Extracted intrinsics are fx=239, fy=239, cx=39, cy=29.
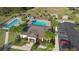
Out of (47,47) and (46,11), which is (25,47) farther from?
(46,11)

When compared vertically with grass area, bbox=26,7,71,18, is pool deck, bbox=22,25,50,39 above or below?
below

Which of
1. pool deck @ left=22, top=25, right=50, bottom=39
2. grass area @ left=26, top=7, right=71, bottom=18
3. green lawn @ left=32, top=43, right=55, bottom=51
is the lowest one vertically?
green lawn @ left=32, top=43, right=55, bottom=51

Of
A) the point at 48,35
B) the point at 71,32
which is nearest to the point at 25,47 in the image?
the point at 48,35

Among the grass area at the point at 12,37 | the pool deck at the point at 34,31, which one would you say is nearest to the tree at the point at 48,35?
the pool deck at the point at 34,31

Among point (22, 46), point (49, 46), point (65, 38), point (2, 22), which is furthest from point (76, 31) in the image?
point (2, 22)

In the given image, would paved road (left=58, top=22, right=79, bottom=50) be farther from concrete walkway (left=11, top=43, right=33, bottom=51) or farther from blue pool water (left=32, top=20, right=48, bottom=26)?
concrete walkway (left=11, top=43, right=33, bottom=51)

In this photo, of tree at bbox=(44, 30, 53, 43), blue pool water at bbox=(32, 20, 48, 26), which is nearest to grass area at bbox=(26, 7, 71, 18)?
blue pool water at bbox=(32, 20, 48, 26)

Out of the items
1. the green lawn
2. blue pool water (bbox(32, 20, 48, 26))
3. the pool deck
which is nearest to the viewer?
the green lawn

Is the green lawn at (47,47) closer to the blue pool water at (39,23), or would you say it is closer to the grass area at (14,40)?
the grass area at (14,40)
